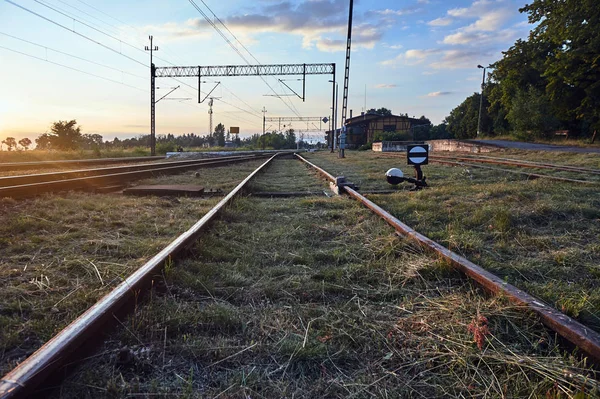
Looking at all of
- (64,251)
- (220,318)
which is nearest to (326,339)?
(220,318)

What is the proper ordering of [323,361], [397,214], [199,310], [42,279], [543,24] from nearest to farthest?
[323,361], [199,310], [42,279], [397,214], [543,24]

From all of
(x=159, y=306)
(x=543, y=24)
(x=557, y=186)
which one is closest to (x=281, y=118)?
(x=543, y=24)

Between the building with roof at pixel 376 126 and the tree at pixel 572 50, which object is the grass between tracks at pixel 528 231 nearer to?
the tree at pixel 572 50

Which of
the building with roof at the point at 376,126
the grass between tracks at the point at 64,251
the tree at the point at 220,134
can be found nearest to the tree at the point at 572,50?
the grass between tracks at the point at 64,251

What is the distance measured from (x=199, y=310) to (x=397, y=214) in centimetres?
332

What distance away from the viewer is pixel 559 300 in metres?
2.15

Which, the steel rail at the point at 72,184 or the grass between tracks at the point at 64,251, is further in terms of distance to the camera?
the steel rail at the point at 72,184

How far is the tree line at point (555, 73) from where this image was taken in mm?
25859

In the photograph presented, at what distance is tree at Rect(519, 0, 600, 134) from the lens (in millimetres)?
25438

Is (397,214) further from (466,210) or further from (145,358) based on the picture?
(145,358)

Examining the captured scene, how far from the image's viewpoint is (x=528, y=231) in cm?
383

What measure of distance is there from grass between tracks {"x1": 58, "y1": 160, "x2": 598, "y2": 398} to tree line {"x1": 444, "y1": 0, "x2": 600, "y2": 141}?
103 feet

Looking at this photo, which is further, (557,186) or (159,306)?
(557,186)

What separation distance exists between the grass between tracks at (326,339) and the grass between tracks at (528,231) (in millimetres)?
503
